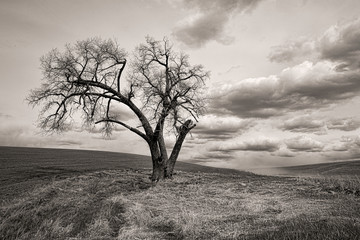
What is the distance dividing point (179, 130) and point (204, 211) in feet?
33.0

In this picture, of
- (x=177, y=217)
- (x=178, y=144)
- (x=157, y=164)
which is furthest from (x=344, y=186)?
Answer: (x=157, y=164)

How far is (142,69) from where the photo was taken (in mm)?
19922

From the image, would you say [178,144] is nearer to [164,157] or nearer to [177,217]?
[164,157]

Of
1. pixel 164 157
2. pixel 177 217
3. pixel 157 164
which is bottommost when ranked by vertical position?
pixel 177 217

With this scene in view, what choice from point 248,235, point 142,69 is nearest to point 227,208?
point 248,235

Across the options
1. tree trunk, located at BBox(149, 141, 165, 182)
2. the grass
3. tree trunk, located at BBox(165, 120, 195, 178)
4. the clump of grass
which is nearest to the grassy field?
the grass

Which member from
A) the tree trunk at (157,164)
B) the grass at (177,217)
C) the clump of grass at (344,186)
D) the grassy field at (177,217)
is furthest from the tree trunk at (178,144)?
the clump of grass at (344,186)

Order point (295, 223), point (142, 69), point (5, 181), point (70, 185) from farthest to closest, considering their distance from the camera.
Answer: point (142, 69)
point (5, 181)
point (70, 185)
point (295, 223)

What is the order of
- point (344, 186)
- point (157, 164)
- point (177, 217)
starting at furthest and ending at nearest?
point (157, 164) → point (344, 186) → point (177, 217)

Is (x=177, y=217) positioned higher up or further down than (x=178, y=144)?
further down

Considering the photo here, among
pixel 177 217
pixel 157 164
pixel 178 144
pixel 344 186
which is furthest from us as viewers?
pixel 178 144

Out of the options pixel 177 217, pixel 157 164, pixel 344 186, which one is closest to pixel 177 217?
pixel 177 217

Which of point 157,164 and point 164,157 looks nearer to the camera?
point 157,164

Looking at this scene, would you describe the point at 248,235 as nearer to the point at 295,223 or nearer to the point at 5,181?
the point at 295,223
